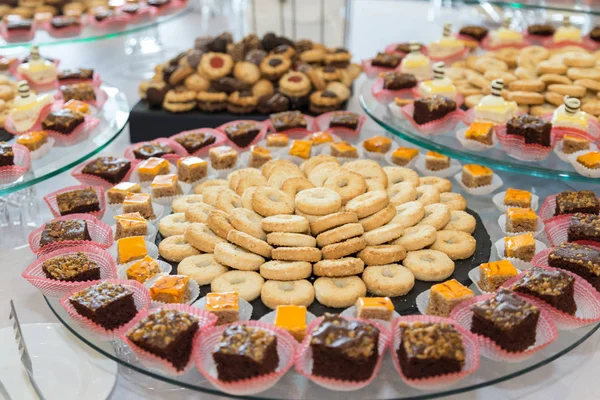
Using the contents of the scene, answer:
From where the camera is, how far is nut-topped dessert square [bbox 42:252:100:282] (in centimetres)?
239

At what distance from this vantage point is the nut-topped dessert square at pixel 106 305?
7.14ft

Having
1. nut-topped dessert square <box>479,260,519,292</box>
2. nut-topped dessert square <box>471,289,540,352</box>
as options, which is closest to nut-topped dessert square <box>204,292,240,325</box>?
nut-topped dessert square <box>471,289,540,352</box>

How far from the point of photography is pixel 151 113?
4414 mm

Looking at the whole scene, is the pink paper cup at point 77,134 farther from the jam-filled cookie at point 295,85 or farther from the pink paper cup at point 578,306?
the pink paper cup at point 578,306

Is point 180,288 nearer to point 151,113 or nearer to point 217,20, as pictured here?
point 151,113

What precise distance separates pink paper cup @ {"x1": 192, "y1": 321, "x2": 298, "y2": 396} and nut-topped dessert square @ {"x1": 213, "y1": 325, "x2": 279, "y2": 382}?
2 centimetres

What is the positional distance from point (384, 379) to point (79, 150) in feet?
6.39

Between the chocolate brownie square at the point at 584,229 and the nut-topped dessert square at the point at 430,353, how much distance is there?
2.63ft

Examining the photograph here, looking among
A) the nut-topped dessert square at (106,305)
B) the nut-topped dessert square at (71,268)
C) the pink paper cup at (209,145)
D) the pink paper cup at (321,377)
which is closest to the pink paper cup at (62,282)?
the nut-topped dessert square at (71,268)

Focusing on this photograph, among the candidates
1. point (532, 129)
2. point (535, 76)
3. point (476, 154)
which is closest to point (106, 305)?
point (476, 154)

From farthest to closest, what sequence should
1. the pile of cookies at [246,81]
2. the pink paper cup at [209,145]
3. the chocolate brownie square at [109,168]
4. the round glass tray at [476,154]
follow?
1. the pile of cookies at [246,81]
2. the pink paper cup at [209,145]
3. the chocolate brownie square at [109,168]
4. the round glass tray at [476,154]

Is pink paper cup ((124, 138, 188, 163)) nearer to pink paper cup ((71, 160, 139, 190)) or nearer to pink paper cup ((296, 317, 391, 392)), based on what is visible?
pink paper cup ((71, 160, 139, 190))

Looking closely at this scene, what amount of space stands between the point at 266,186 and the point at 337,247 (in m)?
0.53

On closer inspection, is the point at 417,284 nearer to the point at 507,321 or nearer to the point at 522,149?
the point at 507,321
